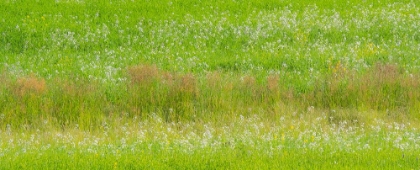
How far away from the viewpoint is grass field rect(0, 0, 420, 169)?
10516 millimetres

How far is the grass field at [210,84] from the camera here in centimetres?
1052

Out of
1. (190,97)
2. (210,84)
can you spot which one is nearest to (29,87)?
(190,97)

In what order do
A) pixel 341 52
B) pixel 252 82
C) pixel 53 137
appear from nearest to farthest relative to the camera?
pixel 53 137, pixel 252 82, pixel 341 52

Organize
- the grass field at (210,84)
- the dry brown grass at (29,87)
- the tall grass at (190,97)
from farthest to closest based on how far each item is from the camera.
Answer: the dry brown grass at (29,87) < the tall grass at (190,97) < the grass field at (210,84)

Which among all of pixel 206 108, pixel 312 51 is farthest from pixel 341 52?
pixel 206 108

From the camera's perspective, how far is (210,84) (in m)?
14.9

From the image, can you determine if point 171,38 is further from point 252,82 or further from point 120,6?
point 252,82

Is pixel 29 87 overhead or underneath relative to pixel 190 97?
overhead

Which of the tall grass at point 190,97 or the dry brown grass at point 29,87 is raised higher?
the dry brown grass at point 29,87

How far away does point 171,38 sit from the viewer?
2070 cm

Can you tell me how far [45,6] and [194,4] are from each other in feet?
16.4

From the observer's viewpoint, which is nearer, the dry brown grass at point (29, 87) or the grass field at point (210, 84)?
the grass field at point (210, 84)

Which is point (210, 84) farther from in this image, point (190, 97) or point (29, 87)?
point (29, 87)

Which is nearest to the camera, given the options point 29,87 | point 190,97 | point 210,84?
point 29,87
